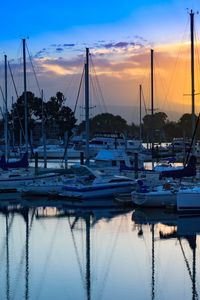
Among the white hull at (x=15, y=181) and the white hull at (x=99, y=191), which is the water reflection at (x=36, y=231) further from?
the white hull at (x=15, y=181)

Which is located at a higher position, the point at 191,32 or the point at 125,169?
the point at 191,32

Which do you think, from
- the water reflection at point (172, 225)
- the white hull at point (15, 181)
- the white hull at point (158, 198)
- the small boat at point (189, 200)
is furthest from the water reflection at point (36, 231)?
the white hull at point (15, 181)

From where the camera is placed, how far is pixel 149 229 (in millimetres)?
22969

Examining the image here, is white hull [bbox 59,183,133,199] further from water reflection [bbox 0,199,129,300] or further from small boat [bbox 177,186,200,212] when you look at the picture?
small boat [bbox 177,186,200,212]

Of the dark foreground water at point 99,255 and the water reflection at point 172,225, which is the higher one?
the water reflection at point 172,225

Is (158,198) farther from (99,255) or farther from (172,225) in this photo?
(99,255)

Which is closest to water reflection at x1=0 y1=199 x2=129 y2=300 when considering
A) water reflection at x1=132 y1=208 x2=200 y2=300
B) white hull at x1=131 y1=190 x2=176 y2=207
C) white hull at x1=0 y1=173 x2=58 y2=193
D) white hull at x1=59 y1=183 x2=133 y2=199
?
white hull at x1=59 y1=183 x2=133 y2=199

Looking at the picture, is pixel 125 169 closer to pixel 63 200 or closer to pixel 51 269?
pixel 63 200

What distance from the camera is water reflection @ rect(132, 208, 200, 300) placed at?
61.8 feet

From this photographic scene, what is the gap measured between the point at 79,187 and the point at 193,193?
27.2 feet

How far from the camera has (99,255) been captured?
1869 cm

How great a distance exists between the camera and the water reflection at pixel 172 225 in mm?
18844

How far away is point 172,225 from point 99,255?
5.70 meters

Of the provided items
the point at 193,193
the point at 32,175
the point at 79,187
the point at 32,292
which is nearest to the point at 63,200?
the point at 79,187
